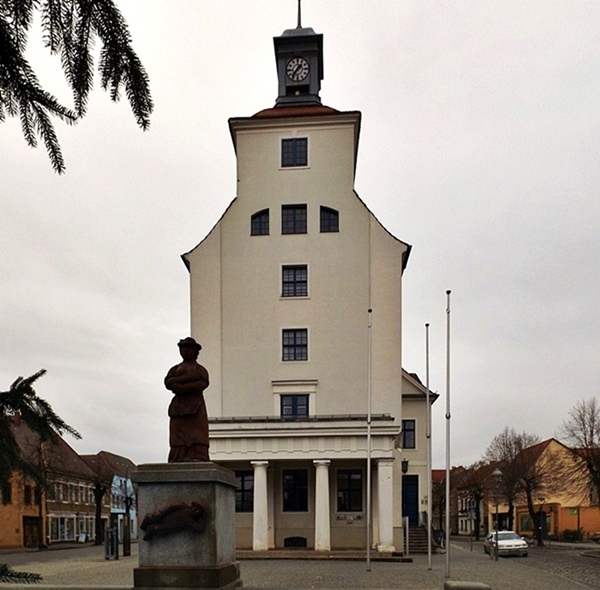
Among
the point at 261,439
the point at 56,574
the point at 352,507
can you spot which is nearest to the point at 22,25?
the point at 56,574

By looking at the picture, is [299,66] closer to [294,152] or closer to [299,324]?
[294,152]

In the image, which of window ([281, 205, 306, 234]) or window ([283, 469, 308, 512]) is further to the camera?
window ([281, 205, 306, 234])

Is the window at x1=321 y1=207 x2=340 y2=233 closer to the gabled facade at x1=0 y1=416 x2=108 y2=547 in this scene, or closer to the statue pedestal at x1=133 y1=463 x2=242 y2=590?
the gabled facade at x1=0 y1=416 x2=108 y2=547

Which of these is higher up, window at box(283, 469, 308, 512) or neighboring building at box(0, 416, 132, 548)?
window at box(283, 469, 308, 512)

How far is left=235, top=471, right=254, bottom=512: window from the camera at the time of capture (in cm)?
3544

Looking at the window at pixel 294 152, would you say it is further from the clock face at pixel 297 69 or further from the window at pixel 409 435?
the window at pixel 409 435

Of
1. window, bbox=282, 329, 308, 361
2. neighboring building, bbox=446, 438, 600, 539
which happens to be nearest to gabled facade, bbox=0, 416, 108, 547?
window, bbox=282, 329, 308, 361

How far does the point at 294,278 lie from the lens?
38.1 metres

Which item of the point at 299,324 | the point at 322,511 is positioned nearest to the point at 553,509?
the point at 299,324

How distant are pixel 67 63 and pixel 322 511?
97.7 ft

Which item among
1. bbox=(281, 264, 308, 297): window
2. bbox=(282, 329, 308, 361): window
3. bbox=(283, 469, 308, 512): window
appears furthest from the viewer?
bbox=(281, 264, 308, 297): window

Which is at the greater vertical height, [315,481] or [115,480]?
[315,481]

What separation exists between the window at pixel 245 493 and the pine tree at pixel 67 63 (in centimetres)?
3282

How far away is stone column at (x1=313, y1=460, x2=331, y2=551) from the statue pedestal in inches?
762
